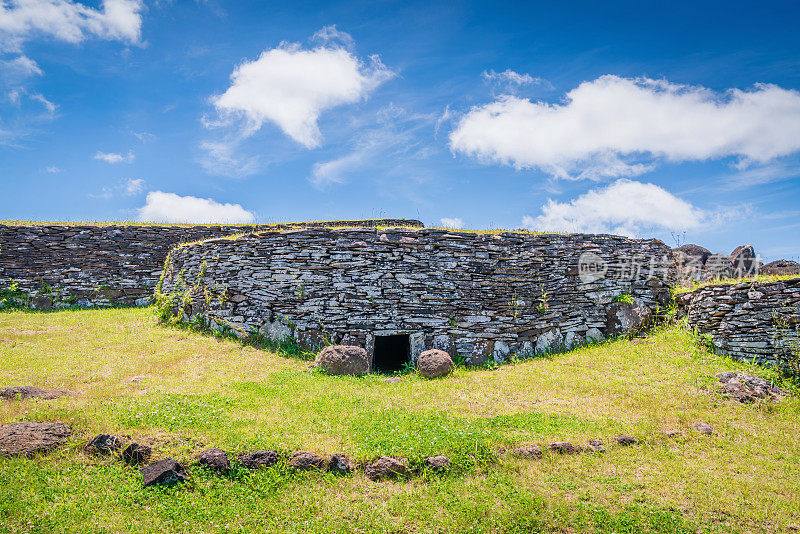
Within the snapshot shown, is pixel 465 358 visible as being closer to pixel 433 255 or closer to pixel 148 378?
pixel 433 255

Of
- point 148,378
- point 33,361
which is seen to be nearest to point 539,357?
point 148,378

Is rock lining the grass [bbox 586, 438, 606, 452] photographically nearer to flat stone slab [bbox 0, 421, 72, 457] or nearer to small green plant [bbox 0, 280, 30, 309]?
flat stone slab [bbox 0, 421, 72, 457]

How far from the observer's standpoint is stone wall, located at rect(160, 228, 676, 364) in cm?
1134

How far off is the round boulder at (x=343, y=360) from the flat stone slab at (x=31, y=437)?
15.9 feet

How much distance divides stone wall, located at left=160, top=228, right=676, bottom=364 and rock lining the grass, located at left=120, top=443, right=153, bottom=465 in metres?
5.38

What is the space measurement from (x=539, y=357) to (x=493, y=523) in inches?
280

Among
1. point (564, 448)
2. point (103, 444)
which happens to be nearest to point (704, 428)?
point (564, 448)

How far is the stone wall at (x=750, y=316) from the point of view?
9.30 metres

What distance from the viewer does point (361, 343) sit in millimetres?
11102

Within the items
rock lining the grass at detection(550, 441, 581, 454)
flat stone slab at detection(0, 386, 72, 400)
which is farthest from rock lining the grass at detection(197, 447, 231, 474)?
rock lining the grass at detection(550, 441, 581, 454)

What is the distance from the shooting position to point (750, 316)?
9.80 metres

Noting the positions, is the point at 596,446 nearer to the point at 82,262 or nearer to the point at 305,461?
the point at 305,461

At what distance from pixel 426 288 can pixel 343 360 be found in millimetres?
3040

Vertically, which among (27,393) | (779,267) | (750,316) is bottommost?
(27,393)
